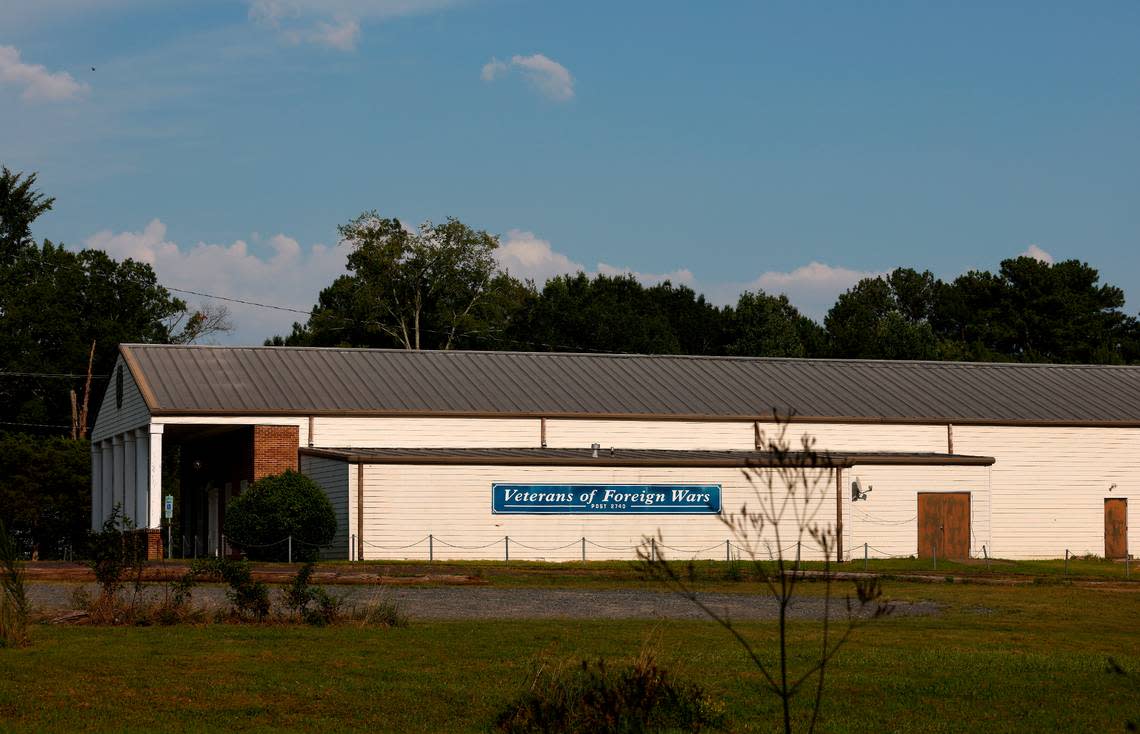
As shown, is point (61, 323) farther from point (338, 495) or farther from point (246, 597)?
point (246, 597)

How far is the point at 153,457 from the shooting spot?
4150 centimetres

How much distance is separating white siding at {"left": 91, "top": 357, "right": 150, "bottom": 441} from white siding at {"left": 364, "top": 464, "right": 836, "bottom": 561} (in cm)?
852

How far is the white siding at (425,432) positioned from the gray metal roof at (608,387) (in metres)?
0.31

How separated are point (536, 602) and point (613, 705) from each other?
14.2m

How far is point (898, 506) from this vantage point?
141ft

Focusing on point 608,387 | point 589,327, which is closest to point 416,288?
point 589,327

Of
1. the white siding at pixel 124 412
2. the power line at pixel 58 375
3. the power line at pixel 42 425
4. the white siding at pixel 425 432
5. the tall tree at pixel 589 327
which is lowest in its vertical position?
the white siding at pixel 425 432

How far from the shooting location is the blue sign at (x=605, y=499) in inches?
1554

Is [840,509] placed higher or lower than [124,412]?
lower

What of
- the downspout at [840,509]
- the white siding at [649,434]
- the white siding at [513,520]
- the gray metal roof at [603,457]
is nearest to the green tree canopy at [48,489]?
the gray metal roof at [603,457]

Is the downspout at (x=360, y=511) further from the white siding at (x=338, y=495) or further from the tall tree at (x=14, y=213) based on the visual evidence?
the tall tree at (x=14, y=213)

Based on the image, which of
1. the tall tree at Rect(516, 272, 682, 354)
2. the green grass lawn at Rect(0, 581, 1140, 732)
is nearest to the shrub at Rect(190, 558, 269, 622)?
the green grass lawn at Rect(0, 581, 1140, 732)

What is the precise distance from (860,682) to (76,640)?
8.61 metres

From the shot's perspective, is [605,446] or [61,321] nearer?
[605,446]
